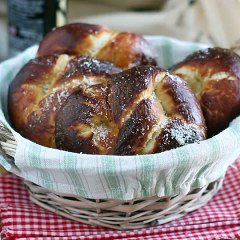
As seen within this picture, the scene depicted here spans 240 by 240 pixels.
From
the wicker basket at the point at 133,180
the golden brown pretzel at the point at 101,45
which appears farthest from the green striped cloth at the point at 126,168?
the golden brown pretzel at the point at 101,45

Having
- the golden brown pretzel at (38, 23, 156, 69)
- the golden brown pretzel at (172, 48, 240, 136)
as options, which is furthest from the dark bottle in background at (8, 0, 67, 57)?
the golden brown pretzel at (172, 48, 240, 136)

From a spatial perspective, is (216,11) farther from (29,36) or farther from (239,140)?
(239,140)

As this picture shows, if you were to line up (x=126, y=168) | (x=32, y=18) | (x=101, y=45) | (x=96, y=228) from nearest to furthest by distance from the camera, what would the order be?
(x=126, y=168), (x=96, y=228), (x=101, y=45), (x=32, y=18)

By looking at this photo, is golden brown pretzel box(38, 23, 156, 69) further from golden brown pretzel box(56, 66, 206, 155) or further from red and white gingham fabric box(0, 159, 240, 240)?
red and white gingham fabric box(0, 159, 240, 240)

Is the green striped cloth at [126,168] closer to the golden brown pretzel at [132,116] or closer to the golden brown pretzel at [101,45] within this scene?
A: the golden brown pretzel at [132,116]

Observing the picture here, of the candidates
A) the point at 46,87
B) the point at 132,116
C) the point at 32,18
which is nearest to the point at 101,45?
the point at 46,87

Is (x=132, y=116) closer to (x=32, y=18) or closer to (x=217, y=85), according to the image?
(x=217, y=85)

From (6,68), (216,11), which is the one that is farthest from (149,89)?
(216,11)
